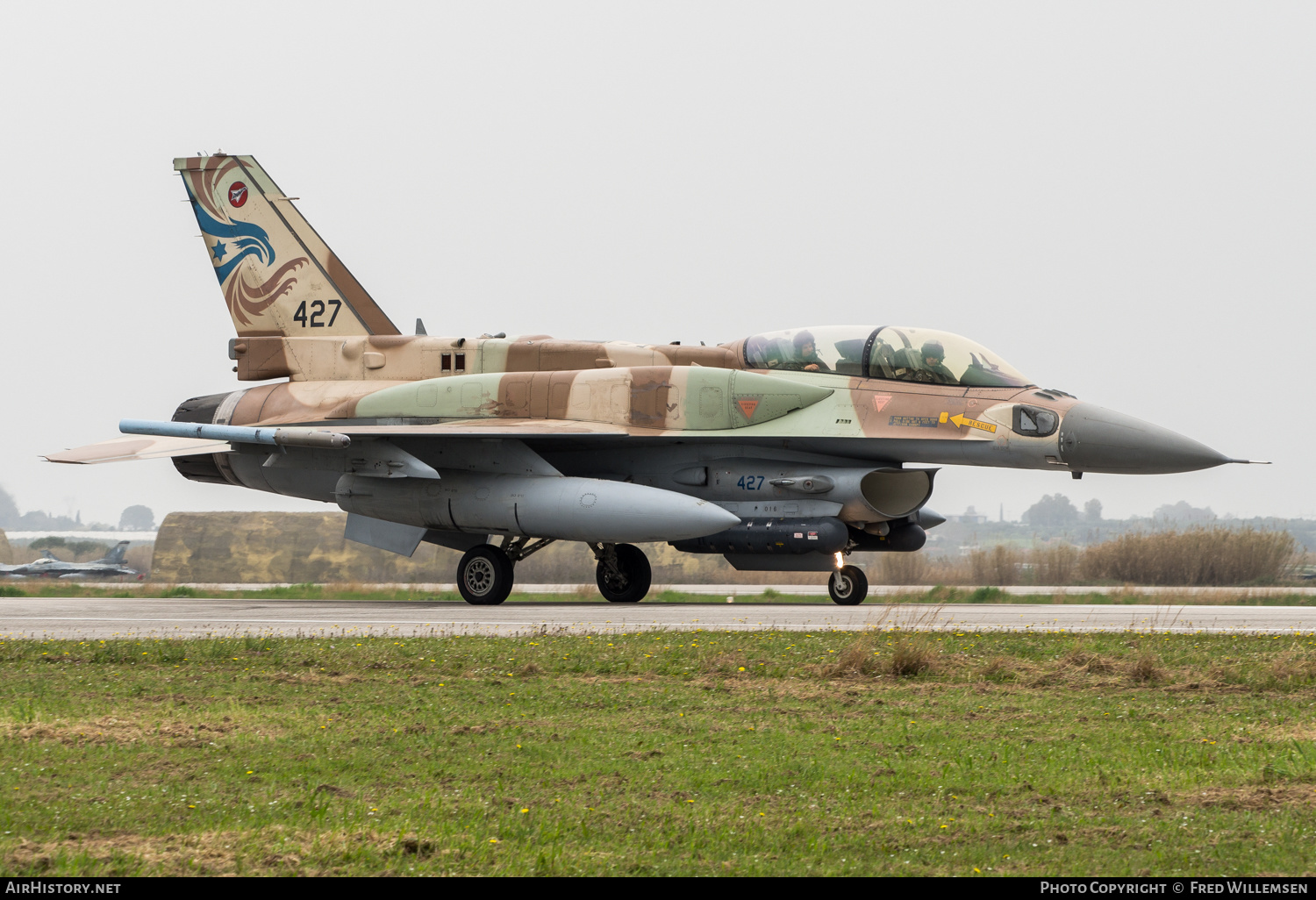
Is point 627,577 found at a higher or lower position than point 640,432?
lower

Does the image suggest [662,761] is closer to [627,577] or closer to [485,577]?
Answer: [485,577]

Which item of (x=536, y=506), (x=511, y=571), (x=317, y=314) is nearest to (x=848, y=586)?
(x=536, y=506)

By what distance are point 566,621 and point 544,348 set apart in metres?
6.65

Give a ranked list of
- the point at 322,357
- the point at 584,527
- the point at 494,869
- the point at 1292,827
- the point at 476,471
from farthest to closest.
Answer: the point at 322,357 → the point at 476,471 → the point at 584,527 → the point at 1292,827 → the point at 494,869

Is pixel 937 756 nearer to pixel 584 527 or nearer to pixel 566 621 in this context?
pixel 566 621

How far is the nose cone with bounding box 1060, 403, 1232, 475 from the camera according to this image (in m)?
16.7

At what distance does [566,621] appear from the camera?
48.6ft

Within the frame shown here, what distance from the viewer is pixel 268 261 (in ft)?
73.9

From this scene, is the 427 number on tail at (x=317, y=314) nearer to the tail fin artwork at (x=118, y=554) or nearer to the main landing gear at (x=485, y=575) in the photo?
the main landing gear at (x=485, y=575)

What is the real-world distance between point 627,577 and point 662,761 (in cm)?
1437

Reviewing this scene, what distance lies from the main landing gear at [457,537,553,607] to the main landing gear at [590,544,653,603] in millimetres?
1389

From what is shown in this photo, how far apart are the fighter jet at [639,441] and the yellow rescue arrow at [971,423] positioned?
0.03m

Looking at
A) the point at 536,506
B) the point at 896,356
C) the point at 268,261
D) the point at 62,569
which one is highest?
the point at 268,261

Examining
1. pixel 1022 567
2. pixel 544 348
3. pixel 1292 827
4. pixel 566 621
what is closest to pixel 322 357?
pixel 544 348
